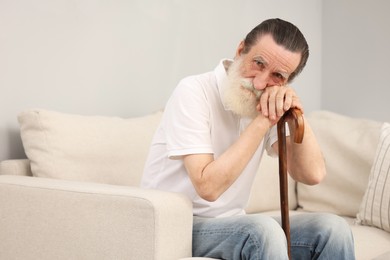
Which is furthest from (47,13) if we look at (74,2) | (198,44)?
(198,44)

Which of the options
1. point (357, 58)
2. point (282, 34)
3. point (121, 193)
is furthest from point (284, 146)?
point (357, 58)

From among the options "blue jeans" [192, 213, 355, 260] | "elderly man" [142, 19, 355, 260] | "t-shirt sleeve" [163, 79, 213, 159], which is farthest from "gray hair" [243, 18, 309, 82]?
"blue jeans" [192, 213, 355, 260]

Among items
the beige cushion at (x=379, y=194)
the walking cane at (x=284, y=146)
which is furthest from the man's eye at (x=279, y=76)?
the beige cushion at (x=379, y=194)

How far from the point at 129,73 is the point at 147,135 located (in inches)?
16.2

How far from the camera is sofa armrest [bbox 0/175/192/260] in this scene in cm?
182

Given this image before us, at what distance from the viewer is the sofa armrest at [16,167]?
2.34 meters

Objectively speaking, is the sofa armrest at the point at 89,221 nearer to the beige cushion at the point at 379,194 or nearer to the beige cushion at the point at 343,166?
the beige cushion at the point at 379,194

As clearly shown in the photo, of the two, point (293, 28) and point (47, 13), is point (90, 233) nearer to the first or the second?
point (293, 28)

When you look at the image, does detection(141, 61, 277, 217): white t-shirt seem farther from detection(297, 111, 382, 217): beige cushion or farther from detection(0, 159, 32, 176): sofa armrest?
detection(297, 111, 382, 217): beige cushion

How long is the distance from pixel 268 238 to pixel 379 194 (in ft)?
3.62

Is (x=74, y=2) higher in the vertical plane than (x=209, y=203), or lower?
higher

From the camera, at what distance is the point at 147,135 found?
8.73 feet

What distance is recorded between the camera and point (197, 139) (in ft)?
6.50

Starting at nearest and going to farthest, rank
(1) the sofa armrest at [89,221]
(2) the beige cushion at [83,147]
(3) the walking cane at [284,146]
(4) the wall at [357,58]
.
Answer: (1) the sofa armrest at [89,221] → (3) the walking cane at [284,146] → (2) the beige cushion at [83,147] → (4) the wall at [357,58]
